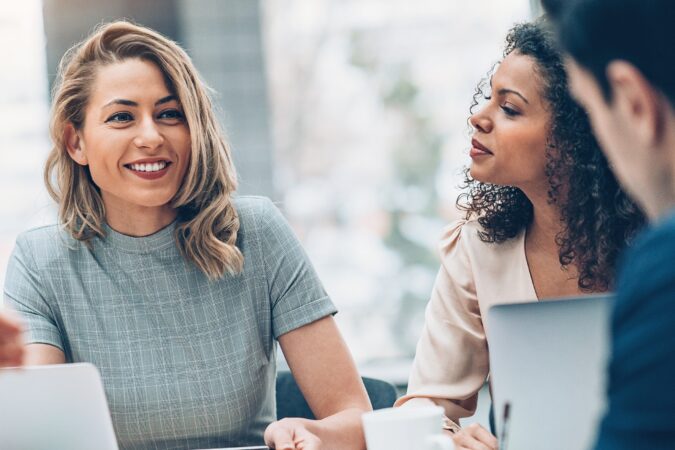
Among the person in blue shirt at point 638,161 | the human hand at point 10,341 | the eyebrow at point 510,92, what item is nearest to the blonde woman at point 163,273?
the eyebrow at point 510,92

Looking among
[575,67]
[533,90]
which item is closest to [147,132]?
[533,90]

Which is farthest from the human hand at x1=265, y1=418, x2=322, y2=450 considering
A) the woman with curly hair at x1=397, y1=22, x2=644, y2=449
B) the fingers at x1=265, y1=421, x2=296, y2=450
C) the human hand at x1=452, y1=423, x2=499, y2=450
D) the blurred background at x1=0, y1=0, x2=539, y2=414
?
the blurred background at x1=0, y1=0, x2=539, y2=414

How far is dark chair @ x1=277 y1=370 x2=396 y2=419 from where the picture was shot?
192cm

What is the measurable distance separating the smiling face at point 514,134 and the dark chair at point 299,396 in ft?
1.61

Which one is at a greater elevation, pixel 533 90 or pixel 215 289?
pixel 533 90

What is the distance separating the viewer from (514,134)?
5.70 feet

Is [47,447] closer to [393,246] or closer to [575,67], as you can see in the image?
[575,67]

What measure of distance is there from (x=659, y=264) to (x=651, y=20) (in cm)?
20

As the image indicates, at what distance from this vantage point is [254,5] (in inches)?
147

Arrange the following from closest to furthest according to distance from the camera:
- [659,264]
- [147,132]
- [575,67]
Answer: [659,264] → [575,67] → [147,132]

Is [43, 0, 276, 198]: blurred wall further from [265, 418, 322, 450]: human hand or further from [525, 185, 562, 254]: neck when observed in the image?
[265, 418, 322, 450]: human hand

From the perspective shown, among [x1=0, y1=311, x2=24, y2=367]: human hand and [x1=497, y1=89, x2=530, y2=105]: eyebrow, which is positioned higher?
[x1=497, y1=89, x2=530, y2=105]: eyebrow

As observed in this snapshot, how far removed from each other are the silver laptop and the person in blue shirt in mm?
250

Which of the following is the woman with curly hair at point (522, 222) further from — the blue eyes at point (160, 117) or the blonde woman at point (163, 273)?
the blue eyes at point (160, 117)
